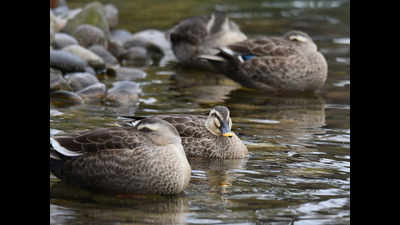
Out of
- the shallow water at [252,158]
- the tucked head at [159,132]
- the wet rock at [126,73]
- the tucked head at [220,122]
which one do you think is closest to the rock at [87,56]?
the wet rock at [126,73]

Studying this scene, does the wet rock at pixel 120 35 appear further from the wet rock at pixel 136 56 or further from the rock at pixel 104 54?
the rock at pixel 104 54

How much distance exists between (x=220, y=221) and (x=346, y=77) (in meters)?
7.92

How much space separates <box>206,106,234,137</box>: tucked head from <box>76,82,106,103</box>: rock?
329 cm

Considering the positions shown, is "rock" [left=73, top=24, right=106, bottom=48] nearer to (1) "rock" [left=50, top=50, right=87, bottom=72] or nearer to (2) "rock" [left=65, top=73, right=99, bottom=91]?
(1) "rock" [left=50, top=50, right=87, bottom=72]

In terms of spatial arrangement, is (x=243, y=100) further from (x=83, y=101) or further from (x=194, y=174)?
(x=194, y=174)

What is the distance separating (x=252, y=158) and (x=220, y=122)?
520mm

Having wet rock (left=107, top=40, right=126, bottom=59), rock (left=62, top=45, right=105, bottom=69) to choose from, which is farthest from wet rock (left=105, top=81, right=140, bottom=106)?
wet rock (left=107, top=40, right=126, bottom=59)

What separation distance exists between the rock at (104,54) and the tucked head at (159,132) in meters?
7.63

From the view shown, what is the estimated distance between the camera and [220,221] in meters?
6.35

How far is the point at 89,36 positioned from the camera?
50.6ft

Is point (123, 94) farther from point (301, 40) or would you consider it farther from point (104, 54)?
point (104, 54)

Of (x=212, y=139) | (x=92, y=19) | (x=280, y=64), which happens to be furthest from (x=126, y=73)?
(x=212, y=139)

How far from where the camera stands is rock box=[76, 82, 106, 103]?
37.8 ft
